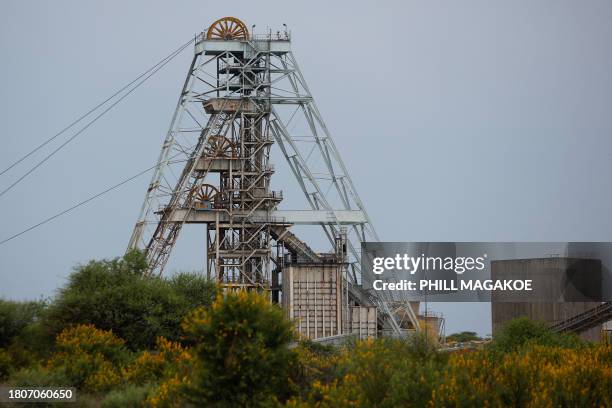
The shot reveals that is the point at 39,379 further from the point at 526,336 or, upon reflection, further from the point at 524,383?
the point at 526,336

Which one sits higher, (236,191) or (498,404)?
(236,191)

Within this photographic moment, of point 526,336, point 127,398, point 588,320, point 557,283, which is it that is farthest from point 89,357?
point 557,283

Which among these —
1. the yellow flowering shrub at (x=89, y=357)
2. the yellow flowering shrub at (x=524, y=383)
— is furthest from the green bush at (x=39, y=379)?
the yellow flowering shrub at (x=524, y=383)

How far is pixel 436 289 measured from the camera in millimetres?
83000

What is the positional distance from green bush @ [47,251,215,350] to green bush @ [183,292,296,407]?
690 inches

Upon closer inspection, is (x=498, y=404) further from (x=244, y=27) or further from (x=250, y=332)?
(x=244, y=27)

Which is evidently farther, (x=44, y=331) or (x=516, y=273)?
(x=516, y=273)

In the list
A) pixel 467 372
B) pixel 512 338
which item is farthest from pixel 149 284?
pixel 467 372

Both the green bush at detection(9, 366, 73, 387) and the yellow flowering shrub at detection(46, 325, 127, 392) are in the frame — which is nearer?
the green bush at detection(9, 366, 73, 387)

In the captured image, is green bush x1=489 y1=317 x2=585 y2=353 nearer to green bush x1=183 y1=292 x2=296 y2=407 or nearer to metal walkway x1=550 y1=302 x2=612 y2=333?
metal walkway x1=550 y1=302 x2=612 y2=333

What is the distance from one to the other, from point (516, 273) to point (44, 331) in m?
42.6

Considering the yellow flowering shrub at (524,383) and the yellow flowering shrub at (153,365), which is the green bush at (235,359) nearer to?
the yellow flowering shrub at (153,365)

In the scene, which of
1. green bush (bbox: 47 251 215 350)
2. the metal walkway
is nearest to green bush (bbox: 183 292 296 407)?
green bush (bbox: 47 251 215 350)

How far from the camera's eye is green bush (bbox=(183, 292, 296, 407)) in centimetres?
4678
